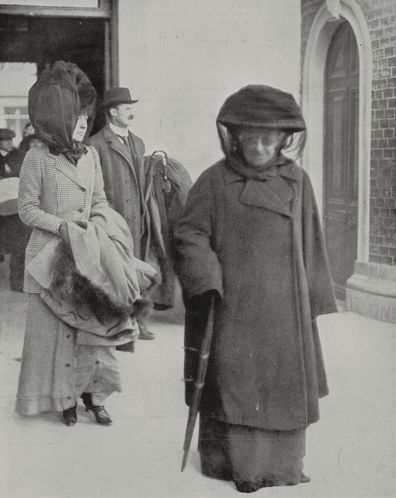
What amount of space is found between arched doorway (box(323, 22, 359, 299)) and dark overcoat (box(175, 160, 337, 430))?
4659 mm

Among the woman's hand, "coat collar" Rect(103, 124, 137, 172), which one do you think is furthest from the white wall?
the woman's hand

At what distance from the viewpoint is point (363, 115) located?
7480mm

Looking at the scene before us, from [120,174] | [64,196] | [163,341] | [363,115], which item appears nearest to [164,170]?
[120,174]

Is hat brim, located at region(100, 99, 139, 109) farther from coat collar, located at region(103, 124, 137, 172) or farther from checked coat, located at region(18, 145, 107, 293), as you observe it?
checked coat, located at region(18, 145, 107, 293)

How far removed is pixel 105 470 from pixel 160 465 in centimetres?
25

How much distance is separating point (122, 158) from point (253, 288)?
2.90 metres

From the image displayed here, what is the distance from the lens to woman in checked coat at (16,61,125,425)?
4.45 meters

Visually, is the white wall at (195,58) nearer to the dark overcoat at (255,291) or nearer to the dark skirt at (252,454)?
the dark overcoat at (255,291)

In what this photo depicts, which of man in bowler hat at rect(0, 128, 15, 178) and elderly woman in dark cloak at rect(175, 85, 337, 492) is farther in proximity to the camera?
man in bowler hat at rect(0, 128, 15, 178)

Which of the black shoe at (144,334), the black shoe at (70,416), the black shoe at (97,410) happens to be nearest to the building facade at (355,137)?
the black shoe at (144,334)

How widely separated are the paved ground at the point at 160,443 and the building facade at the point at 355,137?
1.46m

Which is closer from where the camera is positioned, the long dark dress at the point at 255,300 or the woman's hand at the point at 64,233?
the long dark dress at the point at 255,300

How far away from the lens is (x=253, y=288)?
11.9 ft

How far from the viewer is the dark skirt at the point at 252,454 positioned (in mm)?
3666
